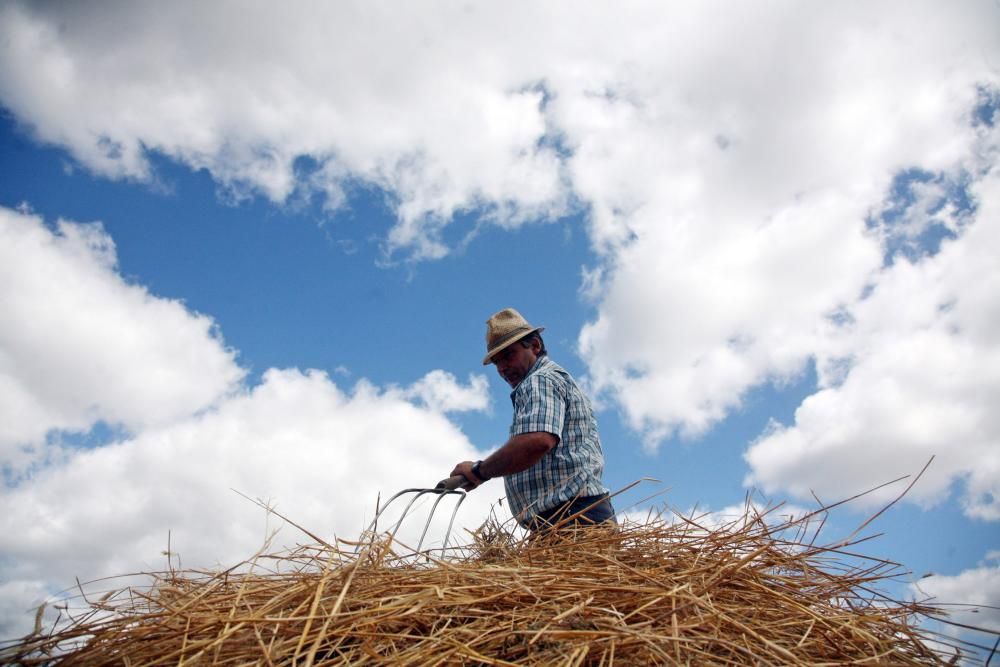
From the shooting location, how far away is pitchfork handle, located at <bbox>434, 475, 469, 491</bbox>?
3297 millimetres

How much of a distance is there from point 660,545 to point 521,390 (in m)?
1.41

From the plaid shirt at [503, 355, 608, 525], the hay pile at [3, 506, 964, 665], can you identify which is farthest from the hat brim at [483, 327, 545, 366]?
the hay pile at [3, 506, 964, 665]

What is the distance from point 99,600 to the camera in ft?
6.68

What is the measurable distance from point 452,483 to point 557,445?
620 millimetres

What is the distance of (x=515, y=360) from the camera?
4188mm

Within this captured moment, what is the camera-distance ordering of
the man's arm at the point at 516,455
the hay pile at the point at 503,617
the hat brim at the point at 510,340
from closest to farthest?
the hay pile at the point at 503,617, the man's arm at the point at 516,455, the hat brim at the point at 510,340

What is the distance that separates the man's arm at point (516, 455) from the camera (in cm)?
329

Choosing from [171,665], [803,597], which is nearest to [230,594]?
[171,665]

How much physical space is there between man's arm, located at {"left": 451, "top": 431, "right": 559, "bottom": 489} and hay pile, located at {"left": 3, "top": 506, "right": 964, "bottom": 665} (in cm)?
103

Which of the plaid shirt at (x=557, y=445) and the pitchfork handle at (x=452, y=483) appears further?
the plaid shirt at (x=557, y=445)

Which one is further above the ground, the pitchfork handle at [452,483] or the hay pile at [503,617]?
the pitchfork handle at [452,483]

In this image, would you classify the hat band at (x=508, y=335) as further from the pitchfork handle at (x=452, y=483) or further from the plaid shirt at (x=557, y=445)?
the pitchfork handle at (x=452, y=483)

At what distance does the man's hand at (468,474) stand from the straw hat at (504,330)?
3.09 ft

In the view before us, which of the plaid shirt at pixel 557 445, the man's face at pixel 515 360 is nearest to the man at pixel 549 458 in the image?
the plaid shirt at pixel 557 445
